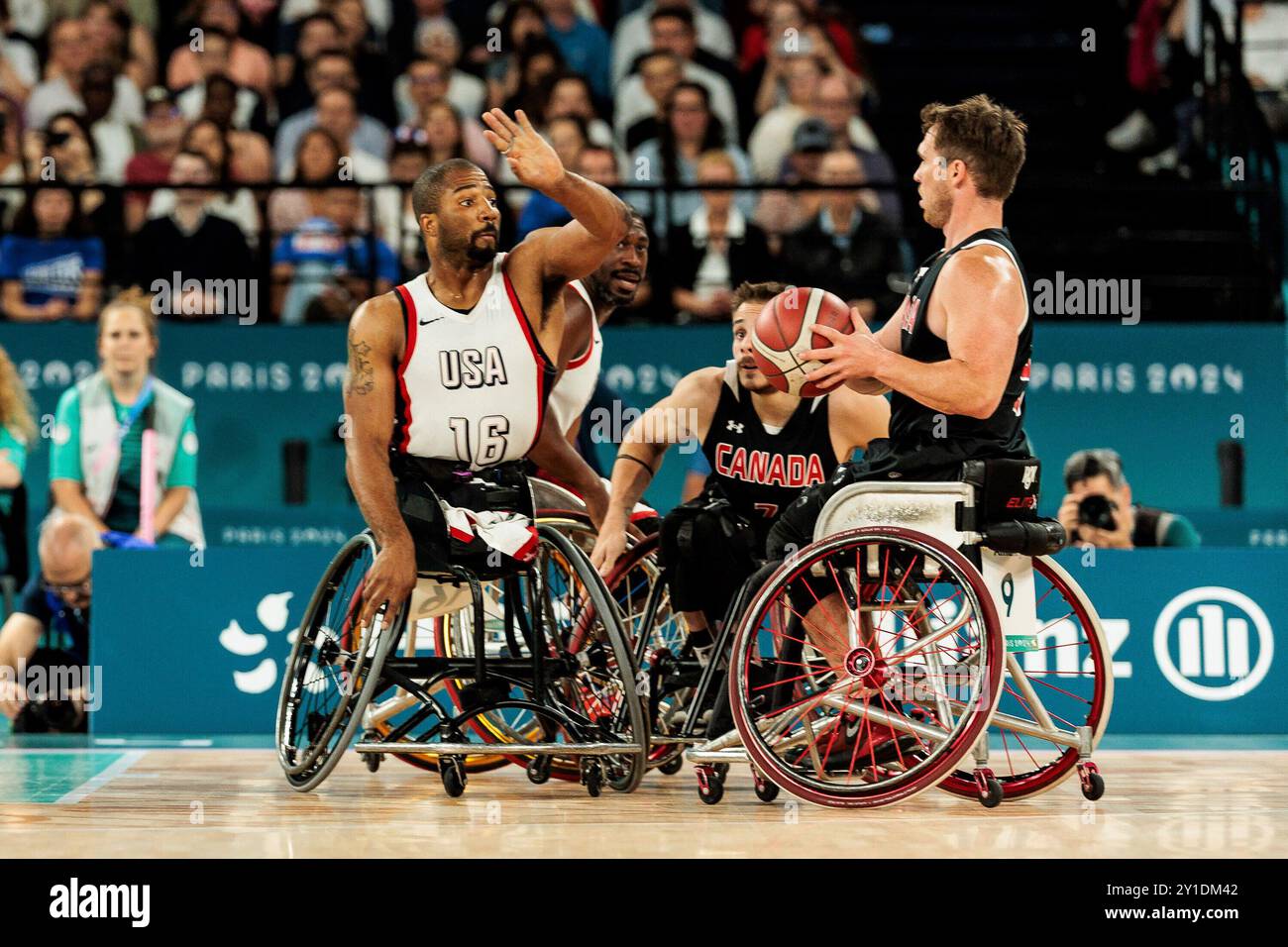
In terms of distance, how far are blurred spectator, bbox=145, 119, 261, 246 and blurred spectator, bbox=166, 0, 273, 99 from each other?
895 millimetres

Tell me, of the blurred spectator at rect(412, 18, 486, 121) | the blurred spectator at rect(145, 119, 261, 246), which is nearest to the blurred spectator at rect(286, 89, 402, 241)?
the blurred spectator at rect(145, 119, 261, 246)

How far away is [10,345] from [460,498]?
5521mm

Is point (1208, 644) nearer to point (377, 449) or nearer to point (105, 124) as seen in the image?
point (377, 449)

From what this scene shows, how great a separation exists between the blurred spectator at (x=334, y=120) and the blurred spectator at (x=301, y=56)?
9 cm

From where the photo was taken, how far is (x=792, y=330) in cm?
456

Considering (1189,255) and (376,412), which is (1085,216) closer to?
(1189,255)

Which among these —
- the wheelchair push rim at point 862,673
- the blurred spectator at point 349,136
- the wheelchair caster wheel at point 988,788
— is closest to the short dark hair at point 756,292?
the wheelchair push rim at point 862,673

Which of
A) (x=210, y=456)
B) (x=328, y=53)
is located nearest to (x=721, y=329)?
(x=210, y=456)

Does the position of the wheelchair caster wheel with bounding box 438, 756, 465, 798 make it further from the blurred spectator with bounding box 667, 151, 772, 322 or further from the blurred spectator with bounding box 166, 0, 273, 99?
the blurred spectator with bounding box 166, 0, 273, 99

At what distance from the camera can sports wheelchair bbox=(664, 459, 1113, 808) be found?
4148 mm

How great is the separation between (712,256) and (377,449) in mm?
5212

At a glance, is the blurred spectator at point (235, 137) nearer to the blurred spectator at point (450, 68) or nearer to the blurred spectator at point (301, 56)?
the blurred spectator at point (301, 56)

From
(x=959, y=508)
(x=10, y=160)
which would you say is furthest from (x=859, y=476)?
(x=10, y=160)

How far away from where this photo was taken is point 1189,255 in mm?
10297
